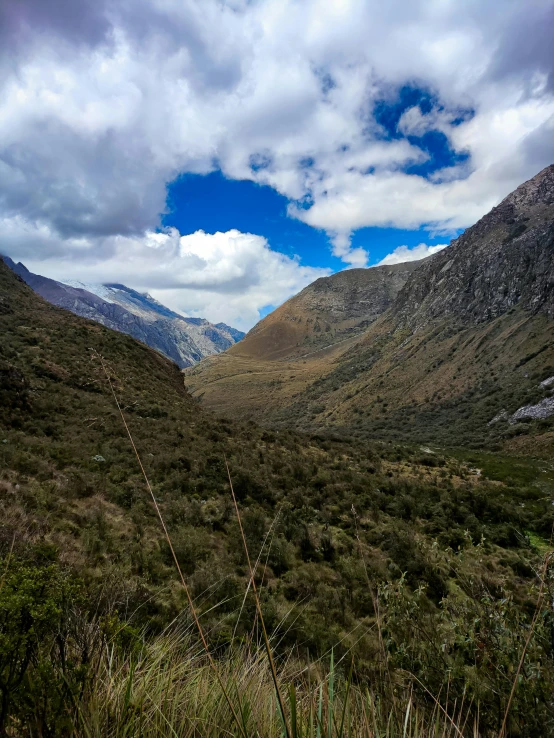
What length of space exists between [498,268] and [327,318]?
116169 millimetres

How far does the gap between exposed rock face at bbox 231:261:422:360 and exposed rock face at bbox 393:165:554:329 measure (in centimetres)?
7683

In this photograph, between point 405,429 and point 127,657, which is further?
point 405,429

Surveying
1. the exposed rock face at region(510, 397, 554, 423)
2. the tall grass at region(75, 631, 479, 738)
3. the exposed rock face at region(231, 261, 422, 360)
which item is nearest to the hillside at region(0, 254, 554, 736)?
the tall grass at region(75, 631, 479, 738)

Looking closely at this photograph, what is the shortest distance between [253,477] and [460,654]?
36.3ft

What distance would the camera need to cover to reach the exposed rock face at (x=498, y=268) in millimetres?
57125

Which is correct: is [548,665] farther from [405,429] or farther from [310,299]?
[310,299]

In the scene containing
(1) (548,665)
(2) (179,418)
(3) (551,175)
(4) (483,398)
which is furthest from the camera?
(3) (551,175)

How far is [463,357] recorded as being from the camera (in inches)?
2203

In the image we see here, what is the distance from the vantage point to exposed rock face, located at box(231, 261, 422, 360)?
169m

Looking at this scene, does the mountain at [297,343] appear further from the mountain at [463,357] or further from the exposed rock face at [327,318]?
the mountain at [463,357]

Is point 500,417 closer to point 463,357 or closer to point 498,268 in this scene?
point 463,357

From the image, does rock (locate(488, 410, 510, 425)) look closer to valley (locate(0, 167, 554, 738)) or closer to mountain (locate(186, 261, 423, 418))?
valley (locate(0, 167, 554, 738))

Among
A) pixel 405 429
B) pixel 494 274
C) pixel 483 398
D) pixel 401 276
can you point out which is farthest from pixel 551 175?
pixel 401 276

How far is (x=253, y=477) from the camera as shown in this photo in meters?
13.4
